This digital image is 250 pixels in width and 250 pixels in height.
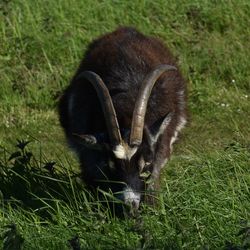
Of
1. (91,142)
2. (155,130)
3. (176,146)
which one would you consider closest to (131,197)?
(91,142)

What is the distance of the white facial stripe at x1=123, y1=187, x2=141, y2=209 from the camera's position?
7.28 metres

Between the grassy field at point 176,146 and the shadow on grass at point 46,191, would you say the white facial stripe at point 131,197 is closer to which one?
the shadow on grass at point 46,191

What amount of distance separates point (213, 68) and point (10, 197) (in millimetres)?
4517

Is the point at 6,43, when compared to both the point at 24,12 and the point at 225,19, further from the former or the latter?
the point at 225,19

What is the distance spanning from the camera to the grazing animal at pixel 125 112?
7609mm

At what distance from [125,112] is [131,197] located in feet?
2.89

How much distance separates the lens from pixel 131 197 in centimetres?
736

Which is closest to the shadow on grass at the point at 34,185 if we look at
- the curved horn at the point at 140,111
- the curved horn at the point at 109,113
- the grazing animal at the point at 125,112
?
the grazing animal at the point at 125,112

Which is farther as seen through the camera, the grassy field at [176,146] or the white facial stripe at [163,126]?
the white facial stripe at [163,126]

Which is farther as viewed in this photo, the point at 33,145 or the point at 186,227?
the point at 33,145

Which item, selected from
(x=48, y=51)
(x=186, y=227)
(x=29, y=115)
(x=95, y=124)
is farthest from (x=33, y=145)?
(x=186, y=227)

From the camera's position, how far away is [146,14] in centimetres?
1231

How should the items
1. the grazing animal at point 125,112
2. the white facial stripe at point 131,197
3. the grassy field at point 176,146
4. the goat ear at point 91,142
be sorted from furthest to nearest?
the goat ear at point 91,142 < the grazing animal at point 125,112 < the white facial stripe at point 131,197 < the grassy field at point 176,146

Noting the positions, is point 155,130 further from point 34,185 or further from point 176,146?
point 176,146
